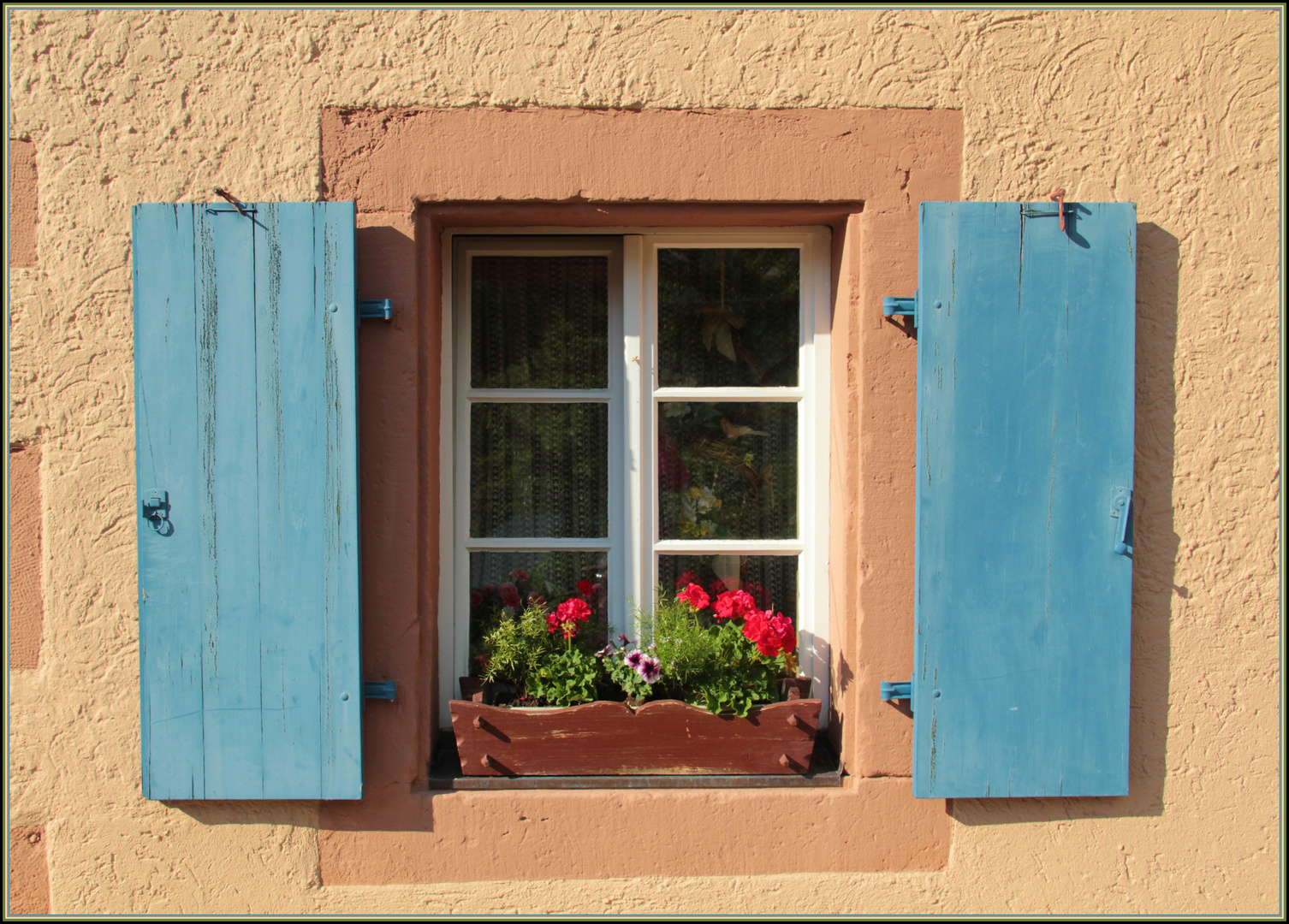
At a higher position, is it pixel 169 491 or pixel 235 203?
pixel 235 203

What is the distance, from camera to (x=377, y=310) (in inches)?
79.6

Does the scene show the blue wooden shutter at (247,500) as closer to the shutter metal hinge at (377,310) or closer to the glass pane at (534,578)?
the shutter metal hinge at (377,310)

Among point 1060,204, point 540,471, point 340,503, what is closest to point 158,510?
point 340,503

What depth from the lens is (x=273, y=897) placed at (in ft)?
6.84

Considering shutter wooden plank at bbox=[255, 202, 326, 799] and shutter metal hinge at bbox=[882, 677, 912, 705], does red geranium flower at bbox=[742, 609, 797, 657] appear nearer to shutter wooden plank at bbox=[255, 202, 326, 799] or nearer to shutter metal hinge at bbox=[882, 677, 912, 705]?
shutter metal hinge at bbox=[882, 677, 912, 705]

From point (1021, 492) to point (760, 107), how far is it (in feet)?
3.99

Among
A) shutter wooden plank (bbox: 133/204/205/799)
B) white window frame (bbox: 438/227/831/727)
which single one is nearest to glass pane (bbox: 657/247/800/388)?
white window frame (bbox: 438/227/831/727)

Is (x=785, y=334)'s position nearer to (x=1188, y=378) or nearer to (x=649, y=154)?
(x=649, y=154)

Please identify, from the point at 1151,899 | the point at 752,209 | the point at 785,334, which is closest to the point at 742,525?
the point at 785,334

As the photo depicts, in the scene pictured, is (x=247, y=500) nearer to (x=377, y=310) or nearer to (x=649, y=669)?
(x=377, y=310)

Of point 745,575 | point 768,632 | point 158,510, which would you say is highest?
point 158,510

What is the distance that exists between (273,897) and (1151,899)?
237 centimetres

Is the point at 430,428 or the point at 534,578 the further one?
the point at 534,578

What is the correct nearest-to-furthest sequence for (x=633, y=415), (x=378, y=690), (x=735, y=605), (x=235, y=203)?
(x=235, y=203) → (x=378, y=690) → (x=735, y=605) → (x=633, y=415)
